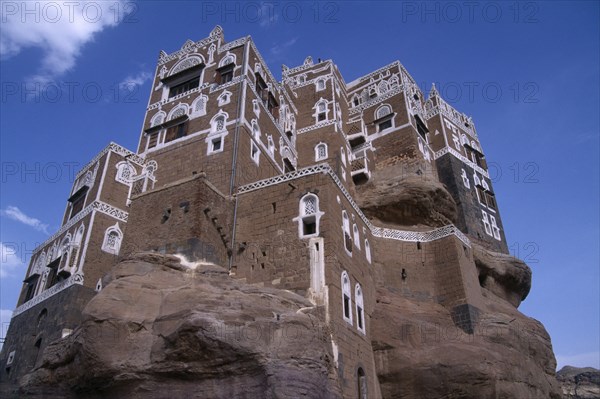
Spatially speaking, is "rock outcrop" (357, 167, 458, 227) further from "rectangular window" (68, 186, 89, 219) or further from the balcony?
"rectangular window" (68, 186, 89, 219)

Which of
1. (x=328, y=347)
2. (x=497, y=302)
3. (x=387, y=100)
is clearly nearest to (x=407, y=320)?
(x=328, y=347)

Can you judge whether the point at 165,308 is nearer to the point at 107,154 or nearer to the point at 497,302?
the point at 107,154

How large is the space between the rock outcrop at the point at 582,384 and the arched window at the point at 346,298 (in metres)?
39.4

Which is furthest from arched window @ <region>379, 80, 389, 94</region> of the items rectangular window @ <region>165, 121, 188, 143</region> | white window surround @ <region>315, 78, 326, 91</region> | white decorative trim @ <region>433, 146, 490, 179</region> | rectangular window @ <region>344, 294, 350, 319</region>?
rectangular window @ <region>344, 294, 350, 319</region>

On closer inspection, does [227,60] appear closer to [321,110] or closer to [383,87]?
[321,110]

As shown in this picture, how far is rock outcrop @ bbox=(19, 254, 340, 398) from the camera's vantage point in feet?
47.5

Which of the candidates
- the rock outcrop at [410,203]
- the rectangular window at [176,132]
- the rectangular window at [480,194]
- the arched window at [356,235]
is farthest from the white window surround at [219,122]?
the rectangular window at [480,194]

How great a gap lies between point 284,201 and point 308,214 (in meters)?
1.62

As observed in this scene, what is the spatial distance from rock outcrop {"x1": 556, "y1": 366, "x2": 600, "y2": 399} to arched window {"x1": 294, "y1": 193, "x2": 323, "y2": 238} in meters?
41.7

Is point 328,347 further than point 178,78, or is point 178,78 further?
point 178,78

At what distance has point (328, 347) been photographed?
58.1ft

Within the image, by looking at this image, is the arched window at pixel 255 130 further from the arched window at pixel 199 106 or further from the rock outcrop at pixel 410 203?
the rock outcrop at pixel 410 203

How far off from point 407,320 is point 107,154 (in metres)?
20.9

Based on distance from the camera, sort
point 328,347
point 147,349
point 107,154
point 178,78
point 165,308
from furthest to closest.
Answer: point 178,78 < point 107,154 < point 328,347 < point 165,308 < point 147,349
